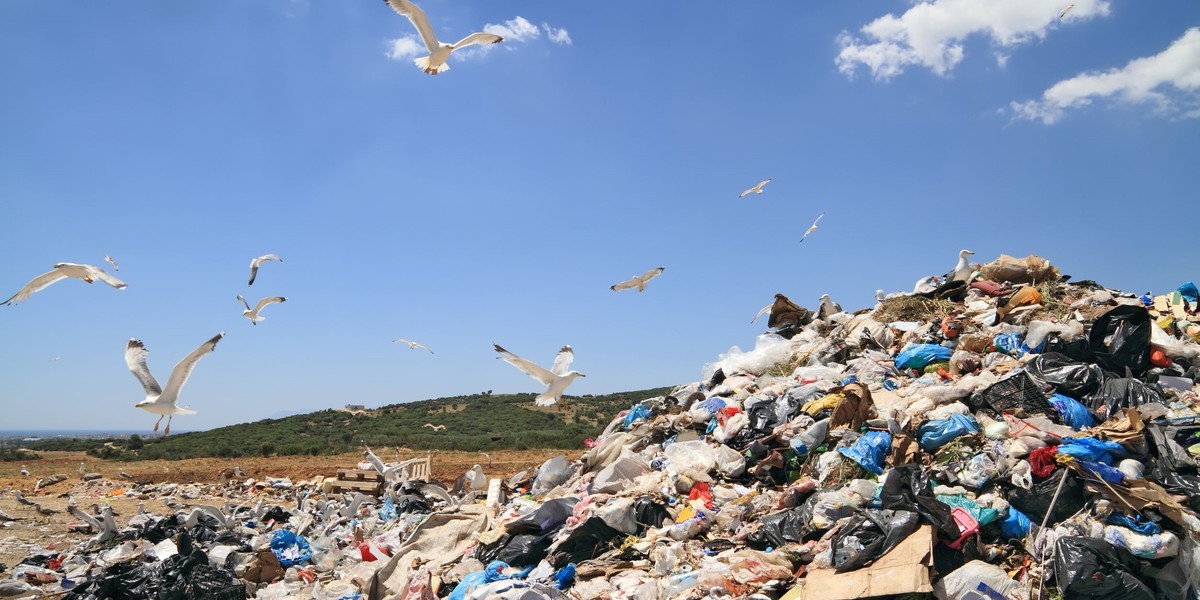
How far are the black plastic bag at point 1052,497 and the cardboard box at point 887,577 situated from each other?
0.73 metres

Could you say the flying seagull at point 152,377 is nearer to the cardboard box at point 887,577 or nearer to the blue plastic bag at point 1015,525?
the cardboard box at point 887,577

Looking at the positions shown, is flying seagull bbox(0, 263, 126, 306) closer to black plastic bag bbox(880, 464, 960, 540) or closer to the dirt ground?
the dirt ground

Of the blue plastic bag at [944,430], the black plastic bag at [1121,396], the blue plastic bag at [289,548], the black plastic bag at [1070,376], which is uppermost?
the black plastic bag at [1070,376]

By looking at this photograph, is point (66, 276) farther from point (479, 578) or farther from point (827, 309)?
point (827, 309)

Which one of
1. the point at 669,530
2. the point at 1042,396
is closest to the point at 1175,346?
the point at 1042,396

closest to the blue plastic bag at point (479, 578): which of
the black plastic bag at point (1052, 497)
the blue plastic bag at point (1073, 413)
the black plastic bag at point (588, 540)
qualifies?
the black plastic bag at point (588, 540)

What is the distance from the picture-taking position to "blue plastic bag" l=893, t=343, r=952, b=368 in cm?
685

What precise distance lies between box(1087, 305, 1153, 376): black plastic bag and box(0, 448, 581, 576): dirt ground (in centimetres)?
1067

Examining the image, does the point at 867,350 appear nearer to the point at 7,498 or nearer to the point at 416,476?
the point at 416,476

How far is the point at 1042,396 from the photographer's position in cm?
532

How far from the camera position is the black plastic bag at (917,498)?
4.11m

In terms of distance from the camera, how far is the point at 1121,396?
5.05 m

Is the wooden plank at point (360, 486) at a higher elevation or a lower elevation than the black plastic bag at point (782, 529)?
lower

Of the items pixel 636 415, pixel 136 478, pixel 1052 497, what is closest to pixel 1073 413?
pixel 1052 497
